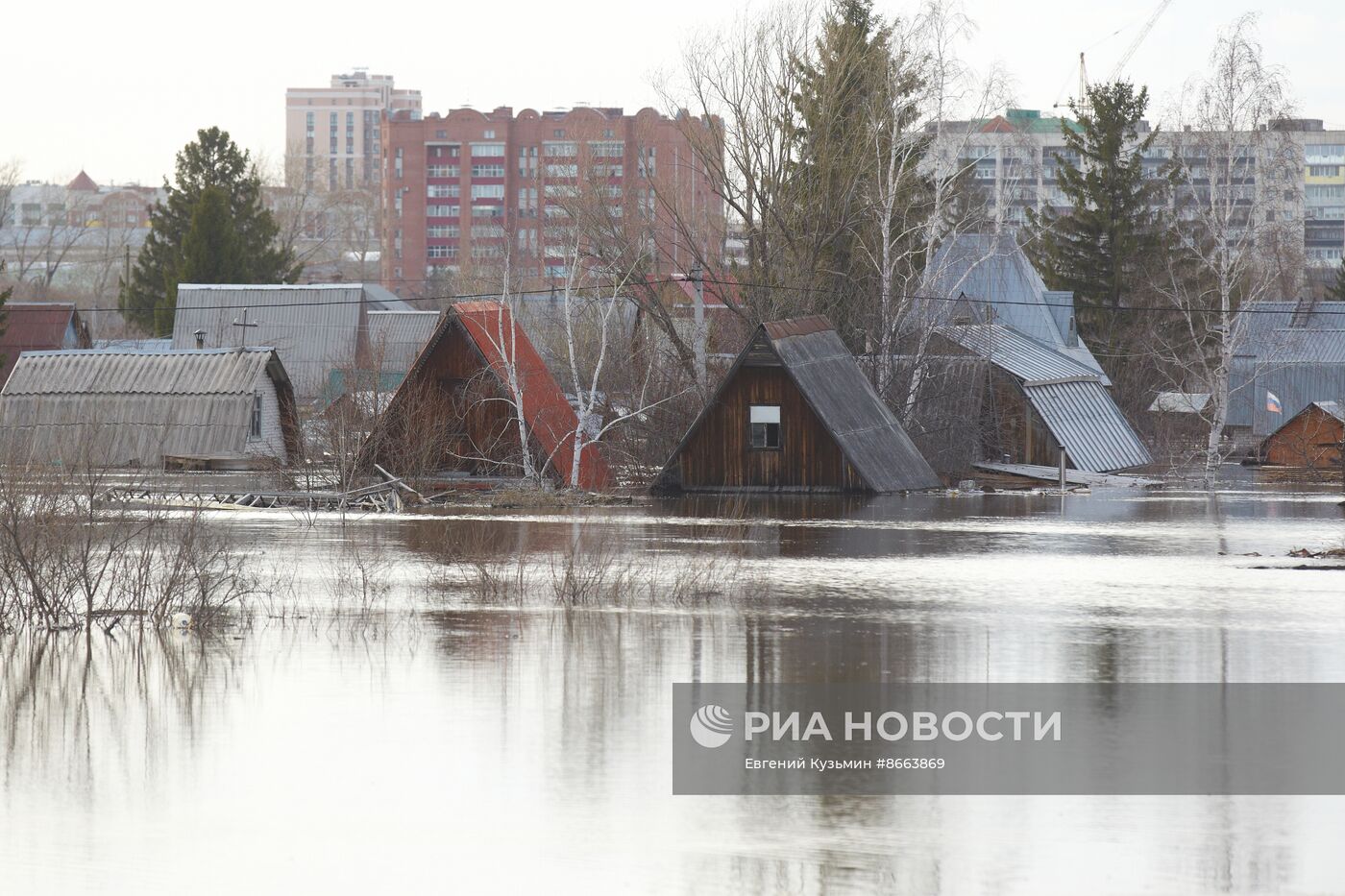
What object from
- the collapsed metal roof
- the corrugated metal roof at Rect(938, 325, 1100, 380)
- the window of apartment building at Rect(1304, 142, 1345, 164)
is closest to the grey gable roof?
the corrugated metal roof at Rect(938, 325, 1100, 380)

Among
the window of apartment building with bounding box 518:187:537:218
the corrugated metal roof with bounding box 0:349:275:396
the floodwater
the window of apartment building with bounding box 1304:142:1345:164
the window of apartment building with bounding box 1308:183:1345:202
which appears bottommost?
the floodwater

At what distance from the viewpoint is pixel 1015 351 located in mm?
47250

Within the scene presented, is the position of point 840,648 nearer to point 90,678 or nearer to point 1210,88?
point 90,678

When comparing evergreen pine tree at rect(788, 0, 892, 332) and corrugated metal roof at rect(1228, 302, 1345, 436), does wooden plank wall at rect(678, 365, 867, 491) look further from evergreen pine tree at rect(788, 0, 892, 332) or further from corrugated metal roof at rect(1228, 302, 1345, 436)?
corrugated metal roof at rect(1228, 302, 1345, 436)

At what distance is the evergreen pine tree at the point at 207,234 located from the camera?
69.4 metres

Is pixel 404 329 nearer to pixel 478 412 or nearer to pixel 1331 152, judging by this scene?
pixel 478 412

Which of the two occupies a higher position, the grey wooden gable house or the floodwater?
the grey wooden gable house

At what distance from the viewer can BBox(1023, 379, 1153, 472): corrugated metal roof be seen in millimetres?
44906

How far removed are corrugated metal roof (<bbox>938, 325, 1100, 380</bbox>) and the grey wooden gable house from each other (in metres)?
17.9

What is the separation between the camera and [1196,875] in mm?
9672

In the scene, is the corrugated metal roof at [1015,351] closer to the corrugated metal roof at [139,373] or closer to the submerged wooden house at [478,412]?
the submerged wooden house at [478,412]

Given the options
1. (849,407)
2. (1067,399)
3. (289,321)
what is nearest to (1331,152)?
(289,321)

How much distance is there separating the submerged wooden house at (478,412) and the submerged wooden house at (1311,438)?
22.2 metres

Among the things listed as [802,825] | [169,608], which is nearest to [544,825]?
[802,825]
